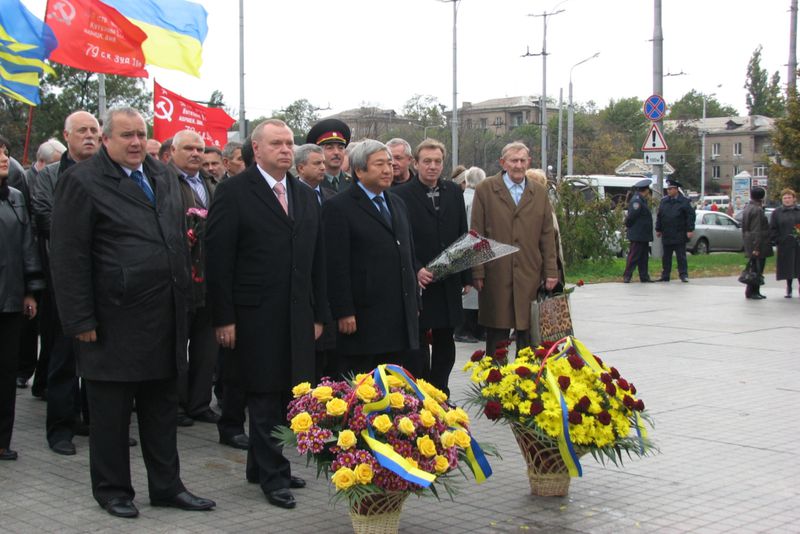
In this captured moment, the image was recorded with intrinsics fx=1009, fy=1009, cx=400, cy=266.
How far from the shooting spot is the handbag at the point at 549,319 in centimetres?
802

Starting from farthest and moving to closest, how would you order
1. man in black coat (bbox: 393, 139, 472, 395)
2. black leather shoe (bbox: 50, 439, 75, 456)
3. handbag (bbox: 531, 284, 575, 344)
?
handbag (bbox: 531, 284, 575, 344) < man in black coat (bbox: 393, 139, 472, 395) < black leather shoe (bbox: 50, 439, 75, 456)

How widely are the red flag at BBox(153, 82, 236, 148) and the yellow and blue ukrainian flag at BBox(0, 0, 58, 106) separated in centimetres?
140

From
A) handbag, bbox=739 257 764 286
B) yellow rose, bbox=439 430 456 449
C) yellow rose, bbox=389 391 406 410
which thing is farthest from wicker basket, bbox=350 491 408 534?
handbag, bbox=739 257 764 286

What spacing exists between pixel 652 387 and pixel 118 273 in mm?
5303

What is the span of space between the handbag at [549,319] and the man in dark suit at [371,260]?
75.5 inches

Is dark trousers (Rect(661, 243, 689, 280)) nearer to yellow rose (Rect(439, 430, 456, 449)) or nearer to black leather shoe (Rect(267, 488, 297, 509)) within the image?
black leather shoe (Rect(267, 488, 297, 509))

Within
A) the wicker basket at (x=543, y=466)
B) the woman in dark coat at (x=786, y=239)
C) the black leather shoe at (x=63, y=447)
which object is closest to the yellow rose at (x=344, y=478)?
the wicker basket at (x=543, y=466)

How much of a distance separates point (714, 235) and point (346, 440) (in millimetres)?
Answer: 31275

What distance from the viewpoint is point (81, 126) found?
6.63 metres

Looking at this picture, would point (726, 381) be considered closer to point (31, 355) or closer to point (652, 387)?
point (652, 387)

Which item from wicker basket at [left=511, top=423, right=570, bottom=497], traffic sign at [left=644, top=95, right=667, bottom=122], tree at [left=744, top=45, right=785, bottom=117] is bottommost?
wicker basket at [left=511, top=423, right=570, bottom=497]

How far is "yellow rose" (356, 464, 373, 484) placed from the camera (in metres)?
4.42

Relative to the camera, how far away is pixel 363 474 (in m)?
4.43

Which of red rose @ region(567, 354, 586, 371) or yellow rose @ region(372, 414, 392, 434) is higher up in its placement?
red rose @ region(567, 354, 586, 371)
